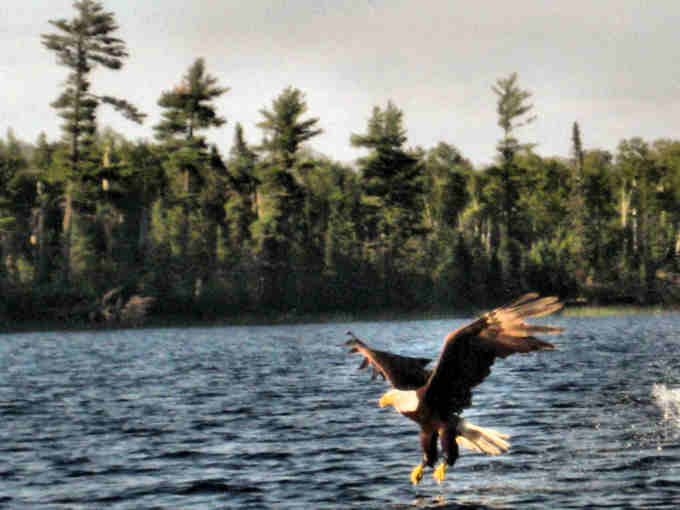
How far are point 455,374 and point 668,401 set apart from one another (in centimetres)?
1326

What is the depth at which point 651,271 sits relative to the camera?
9494cm

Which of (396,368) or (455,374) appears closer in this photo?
(455,374)

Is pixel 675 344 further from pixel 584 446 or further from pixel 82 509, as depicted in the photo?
pixel 82 509

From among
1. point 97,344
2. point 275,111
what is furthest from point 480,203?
point 97,344

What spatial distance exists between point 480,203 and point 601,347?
249 feet

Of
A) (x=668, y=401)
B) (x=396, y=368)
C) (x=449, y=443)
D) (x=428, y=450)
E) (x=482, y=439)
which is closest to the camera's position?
(x=482, y=439)

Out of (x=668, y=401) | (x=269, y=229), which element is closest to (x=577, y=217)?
(x=269, y=229)

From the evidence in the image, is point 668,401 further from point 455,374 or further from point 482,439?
point 455,374

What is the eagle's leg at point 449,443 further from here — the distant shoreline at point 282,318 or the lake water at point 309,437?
the distant shoreline at point 282,318

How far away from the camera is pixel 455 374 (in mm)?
11891

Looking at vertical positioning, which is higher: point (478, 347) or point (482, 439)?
point (478, 347)

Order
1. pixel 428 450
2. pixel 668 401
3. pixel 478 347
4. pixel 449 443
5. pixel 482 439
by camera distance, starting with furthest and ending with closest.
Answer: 1. pixel 668 401
2. pixel 428 450
3. pixel 449 443
4. pixel 482 439
5. pixel 478 347

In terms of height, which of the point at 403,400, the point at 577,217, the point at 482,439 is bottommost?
the point at 482,439

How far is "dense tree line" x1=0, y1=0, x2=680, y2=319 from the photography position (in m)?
72.4
